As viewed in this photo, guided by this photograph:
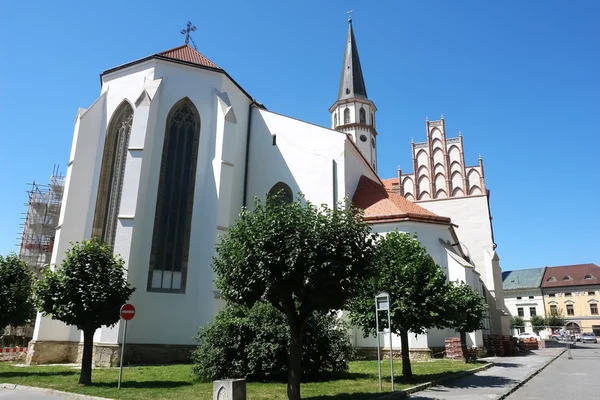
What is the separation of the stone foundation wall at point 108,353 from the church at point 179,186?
44mm

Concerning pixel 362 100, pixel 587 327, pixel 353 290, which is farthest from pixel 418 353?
pixel 587 327

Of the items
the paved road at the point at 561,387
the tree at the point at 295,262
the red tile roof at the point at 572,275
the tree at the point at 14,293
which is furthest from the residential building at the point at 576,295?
the tree at the point at 14,293

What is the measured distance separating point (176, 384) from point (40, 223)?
35.7 m

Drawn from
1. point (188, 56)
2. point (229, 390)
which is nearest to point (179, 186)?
point (188, 56)

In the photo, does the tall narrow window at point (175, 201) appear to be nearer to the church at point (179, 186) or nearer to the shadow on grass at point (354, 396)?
the church at point (179, 186)

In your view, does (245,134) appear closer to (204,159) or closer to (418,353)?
(204,159)

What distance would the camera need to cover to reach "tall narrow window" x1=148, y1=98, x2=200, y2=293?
800 inches

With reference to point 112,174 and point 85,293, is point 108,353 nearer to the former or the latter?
point 85,293

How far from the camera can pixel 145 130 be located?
20.8m

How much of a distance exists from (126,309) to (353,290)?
269 inches

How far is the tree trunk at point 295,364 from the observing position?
948 centimetres

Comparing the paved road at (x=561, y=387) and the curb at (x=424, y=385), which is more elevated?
the curb at (x=424, y=385)

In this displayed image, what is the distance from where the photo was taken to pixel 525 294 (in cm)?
7550

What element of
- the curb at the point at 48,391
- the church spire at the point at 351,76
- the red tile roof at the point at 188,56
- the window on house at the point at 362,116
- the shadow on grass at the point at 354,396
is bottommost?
the curb at the point at 48,391
